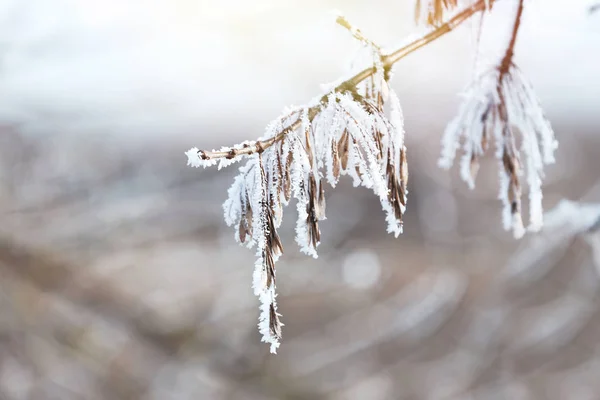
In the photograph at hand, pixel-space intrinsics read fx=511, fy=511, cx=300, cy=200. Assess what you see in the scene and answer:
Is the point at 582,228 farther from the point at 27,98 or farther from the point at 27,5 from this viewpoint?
the point at 27,98

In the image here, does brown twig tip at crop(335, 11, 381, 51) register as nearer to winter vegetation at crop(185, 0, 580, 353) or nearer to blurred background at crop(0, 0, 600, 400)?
winter vegetation at crop(185, 0, 580, 353)

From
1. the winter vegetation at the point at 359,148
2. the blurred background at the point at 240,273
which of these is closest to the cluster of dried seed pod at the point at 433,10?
the winter vegetation at the point at 359,148

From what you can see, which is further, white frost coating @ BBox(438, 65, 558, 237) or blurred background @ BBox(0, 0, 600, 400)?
blurred background @ BBox(0, 0, 600, 400)

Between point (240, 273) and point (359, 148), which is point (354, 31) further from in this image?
point (240, 273)

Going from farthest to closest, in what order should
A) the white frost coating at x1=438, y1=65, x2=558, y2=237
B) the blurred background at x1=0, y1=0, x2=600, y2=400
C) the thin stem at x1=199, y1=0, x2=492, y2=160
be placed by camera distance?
1. the blurred background at x1=0, y1=0, x2=600, y2=400
2. the white frost coating at x1=438, y1=65, x2=558, y2=237
3. the thin stem at x1=199, y1=0, x2=492, y2=160

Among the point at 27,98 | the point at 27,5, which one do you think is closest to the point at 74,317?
the point at 27,98

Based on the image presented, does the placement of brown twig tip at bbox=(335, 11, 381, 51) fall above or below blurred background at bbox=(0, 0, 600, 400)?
below

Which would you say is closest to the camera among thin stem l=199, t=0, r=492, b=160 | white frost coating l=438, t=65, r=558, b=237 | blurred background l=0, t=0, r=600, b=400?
A: thin stem l=199, t=0, r=492, b=160

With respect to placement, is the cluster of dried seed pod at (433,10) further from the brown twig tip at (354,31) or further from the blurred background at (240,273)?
the blurred background at (240,273)

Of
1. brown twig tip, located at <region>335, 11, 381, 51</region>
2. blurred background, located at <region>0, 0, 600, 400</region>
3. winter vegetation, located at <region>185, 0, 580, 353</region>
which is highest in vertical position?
blurred background, located at <region>0, 0, 600, 400</region>

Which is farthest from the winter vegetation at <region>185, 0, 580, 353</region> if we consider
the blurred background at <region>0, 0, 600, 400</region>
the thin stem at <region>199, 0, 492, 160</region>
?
the blurred background at <region>0, 0, 600, 400</region>
